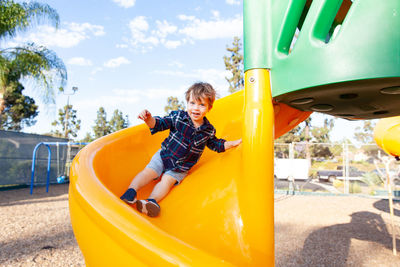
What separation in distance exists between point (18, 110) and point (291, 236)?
70.4 feet

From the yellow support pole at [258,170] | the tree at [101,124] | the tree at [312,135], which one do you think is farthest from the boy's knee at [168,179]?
the tree at [101,124]

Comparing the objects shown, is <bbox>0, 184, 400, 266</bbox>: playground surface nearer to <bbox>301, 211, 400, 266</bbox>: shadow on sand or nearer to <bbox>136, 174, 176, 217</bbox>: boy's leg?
<bbox>301, 211, 400, 266</bbox>: shadow on sand

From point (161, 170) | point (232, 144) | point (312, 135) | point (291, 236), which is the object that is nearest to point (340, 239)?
point (291, 236)

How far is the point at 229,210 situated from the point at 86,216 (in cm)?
60

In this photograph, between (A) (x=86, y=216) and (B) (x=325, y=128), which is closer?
(A) (x=86, y=216)

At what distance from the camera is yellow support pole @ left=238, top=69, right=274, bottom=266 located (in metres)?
1.19

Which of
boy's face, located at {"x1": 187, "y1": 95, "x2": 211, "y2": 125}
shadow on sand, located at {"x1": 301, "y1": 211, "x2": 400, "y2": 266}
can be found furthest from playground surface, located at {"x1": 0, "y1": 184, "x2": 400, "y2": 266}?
boy's face, located at {"x1": 187, "y1": 95, "x2": 211, "y2": 125}

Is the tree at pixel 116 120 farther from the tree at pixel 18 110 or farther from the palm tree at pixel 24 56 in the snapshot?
the palm tree at pixel 24 56

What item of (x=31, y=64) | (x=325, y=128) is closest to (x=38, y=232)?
(x=31, y=64)

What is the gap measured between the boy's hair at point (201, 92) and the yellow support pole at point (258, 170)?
35cm

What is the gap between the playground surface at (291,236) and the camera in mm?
3256

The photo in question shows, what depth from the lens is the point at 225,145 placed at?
164 cm

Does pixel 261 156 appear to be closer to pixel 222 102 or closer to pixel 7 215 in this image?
pixel 222 102

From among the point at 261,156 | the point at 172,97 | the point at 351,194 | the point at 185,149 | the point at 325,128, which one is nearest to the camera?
the point at 261,156
